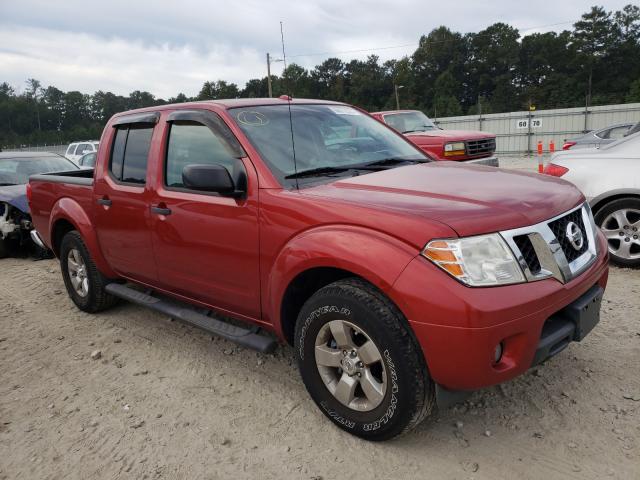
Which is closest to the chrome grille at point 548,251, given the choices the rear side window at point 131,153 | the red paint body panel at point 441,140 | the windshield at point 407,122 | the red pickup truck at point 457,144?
the rear side window at point 131,153

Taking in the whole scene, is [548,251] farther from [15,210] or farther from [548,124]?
[548,124]

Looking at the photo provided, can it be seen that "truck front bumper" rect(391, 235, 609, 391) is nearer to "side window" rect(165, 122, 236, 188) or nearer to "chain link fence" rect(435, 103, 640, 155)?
"side window" rect(165, 122, 236, 188)

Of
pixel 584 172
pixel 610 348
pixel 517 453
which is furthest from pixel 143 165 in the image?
pixel 584 172

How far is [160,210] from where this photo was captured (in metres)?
3.58

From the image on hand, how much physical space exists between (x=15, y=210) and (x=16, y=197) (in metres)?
0.22

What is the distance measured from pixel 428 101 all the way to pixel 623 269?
86.3 m

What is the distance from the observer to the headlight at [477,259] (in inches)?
88.1

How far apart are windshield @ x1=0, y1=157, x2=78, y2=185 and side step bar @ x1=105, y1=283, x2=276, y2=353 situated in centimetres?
502

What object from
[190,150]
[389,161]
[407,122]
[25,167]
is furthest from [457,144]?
[25,167]

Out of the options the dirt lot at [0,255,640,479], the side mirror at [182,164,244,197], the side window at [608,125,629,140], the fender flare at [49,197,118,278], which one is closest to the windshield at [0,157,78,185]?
the fender flare at [49,197,118,278]

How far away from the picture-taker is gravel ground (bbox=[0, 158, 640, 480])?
100 inches

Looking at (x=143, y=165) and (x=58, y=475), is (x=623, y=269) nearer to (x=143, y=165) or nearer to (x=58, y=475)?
(x=143, y=165)

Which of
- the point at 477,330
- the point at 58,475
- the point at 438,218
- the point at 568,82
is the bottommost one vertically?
the point at 58,475

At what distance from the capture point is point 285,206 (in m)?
2.83
